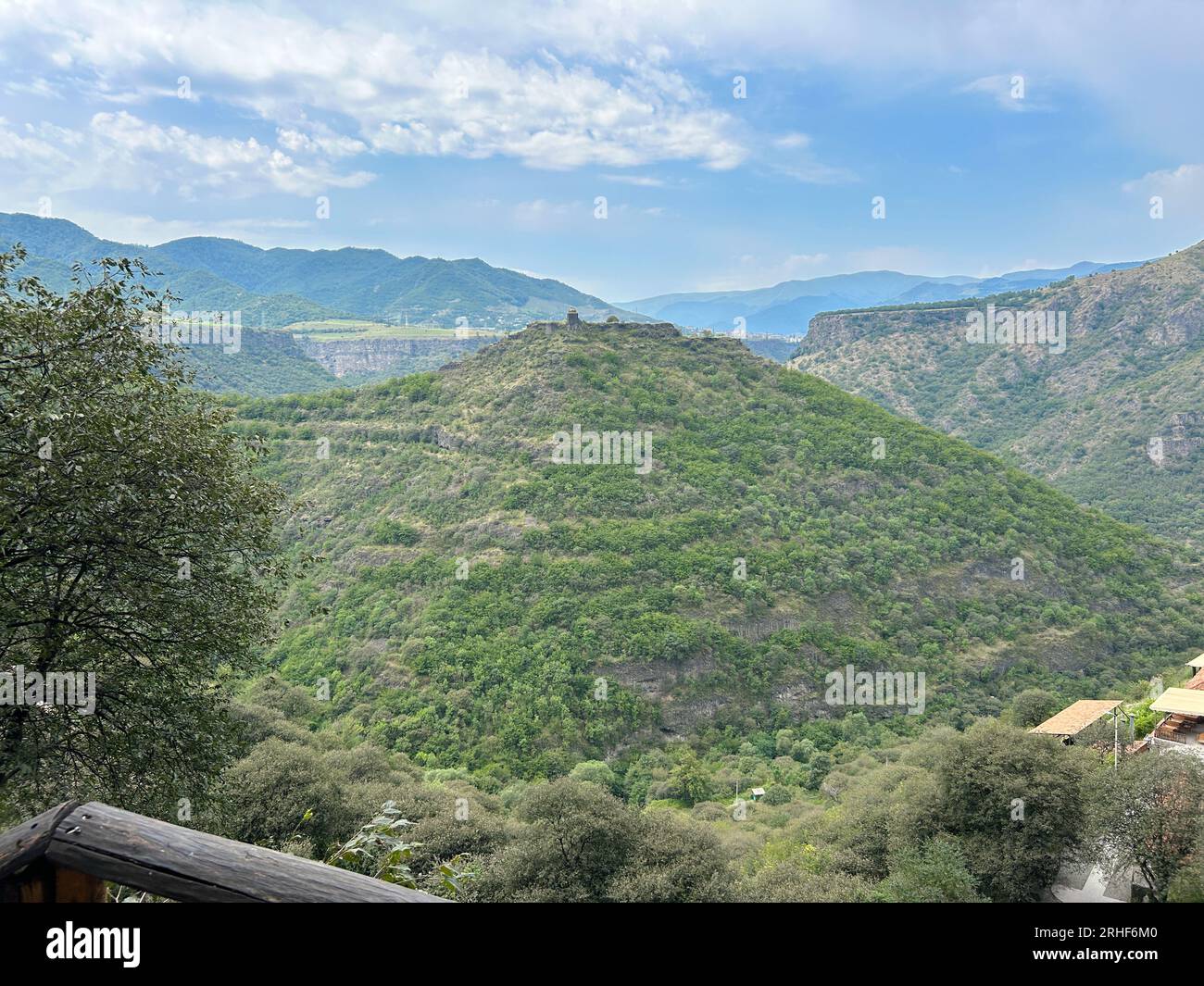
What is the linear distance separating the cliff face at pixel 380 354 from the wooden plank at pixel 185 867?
147888 mm

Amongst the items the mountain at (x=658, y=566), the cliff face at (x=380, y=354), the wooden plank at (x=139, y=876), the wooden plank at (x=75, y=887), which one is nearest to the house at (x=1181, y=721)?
the mountain at (x=658, y=566)

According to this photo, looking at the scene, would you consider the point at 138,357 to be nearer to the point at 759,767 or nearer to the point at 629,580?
the point at 759,767

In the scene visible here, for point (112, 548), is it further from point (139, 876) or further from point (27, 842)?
point (139, 876)

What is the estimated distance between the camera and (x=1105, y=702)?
94.6 feet

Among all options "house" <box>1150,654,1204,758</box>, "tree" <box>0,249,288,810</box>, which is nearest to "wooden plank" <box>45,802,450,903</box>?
"tree" <box>0,249,288,810</box>

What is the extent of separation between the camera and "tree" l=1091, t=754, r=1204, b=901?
1422cm

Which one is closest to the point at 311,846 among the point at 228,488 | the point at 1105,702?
the point at 228,488

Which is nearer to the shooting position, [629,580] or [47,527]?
[47,527]

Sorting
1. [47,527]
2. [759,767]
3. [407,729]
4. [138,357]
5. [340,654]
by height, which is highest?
[138,357]

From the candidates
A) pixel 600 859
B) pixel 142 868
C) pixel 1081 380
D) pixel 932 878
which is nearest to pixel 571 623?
pixel 600 859

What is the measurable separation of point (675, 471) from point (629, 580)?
36.5 ft

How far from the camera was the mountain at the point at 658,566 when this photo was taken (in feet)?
109

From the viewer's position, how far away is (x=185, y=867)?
6.23 ft

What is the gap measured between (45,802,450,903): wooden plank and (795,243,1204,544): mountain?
8089cm
